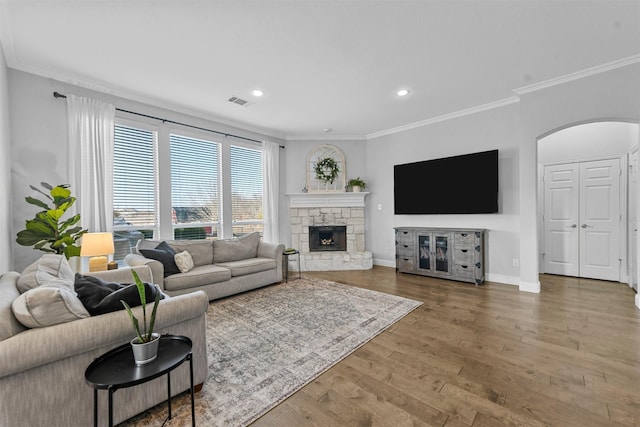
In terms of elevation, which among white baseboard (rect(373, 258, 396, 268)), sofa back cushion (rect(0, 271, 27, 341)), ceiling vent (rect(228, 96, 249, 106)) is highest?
ceiling vent (rect(228, 96, 249, 106))

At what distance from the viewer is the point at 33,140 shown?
10.6ft

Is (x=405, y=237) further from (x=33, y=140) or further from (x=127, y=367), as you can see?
(x=33, y=140)

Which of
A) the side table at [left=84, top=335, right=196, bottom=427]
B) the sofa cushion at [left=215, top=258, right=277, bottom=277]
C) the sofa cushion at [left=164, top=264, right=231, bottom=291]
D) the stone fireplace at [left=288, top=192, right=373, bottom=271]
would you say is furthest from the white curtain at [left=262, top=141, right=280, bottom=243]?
the side table at [left=84, top=335, right=196, bottom=427]

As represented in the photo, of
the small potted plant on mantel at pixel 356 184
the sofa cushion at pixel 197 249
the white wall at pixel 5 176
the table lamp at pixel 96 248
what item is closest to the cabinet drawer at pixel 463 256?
the small potted plant on mantel at pixel 356 184

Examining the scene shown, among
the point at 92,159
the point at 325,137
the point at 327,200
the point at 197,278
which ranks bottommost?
the point at 197,278

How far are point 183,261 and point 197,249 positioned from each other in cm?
49

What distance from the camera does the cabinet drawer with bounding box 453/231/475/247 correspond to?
4.48m

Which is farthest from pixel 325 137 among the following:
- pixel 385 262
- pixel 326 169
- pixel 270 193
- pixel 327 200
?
pixel 385 262

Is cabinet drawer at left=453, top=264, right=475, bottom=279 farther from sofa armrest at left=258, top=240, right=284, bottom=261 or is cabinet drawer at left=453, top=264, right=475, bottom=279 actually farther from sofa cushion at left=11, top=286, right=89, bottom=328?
sofa cushion at left=11, top=286, right=89, bottom=328

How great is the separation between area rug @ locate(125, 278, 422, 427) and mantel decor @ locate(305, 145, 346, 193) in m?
2.47

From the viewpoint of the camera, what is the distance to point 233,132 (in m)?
5.30

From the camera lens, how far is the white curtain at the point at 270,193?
5.77 meters

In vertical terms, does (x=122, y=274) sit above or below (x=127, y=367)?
above

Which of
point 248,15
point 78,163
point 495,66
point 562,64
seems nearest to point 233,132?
point 78,163
